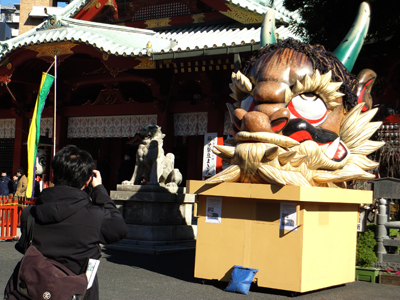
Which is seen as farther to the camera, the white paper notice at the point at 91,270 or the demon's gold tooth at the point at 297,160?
the demon's gold tooth at the point at 297,160

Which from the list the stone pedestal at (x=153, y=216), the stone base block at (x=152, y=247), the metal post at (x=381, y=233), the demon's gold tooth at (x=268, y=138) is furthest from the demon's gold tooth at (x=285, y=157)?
the stone pedestal at (x=153, y=216)

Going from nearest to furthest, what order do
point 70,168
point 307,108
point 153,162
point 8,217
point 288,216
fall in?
point 70,168 → point 288,216 → point 307,108 → point 153,162 → point 8,217

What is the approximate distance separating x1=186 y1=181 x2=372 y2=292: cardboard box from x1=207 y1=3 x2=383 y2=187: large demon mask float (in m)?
0.21

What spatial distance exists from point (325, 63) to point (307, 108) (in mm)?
701

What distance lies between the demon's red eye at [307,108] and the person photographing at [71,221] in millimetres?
3754

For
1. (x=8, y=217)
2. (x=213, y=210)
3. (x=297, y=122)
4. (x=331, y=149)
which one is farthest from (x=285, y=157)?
(x=8, y=217)

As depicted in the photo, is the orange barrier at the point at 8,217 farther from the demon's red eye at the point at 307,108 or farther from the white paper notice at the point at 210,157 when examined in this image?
the demon's red eye at the point at 307,108

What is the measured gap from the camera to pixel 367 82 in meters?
7.33

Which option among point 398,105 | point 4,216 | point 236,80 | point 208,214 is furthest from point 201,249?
point 398,105

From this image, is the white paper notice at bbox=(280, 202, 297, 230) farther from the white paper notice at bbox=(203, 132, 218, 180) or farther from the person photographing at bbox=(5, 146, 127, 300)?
the white paper notice at bbox=(203, 132, 218, 180)

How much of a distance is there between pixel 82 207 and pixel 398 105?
9720 millimetres

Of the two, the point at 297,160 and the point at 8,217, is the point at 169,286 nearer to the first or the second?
the point at 297,160

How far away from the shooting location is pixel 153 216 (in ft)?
30.9

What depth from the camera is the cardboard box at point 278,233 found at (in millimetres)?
5789
